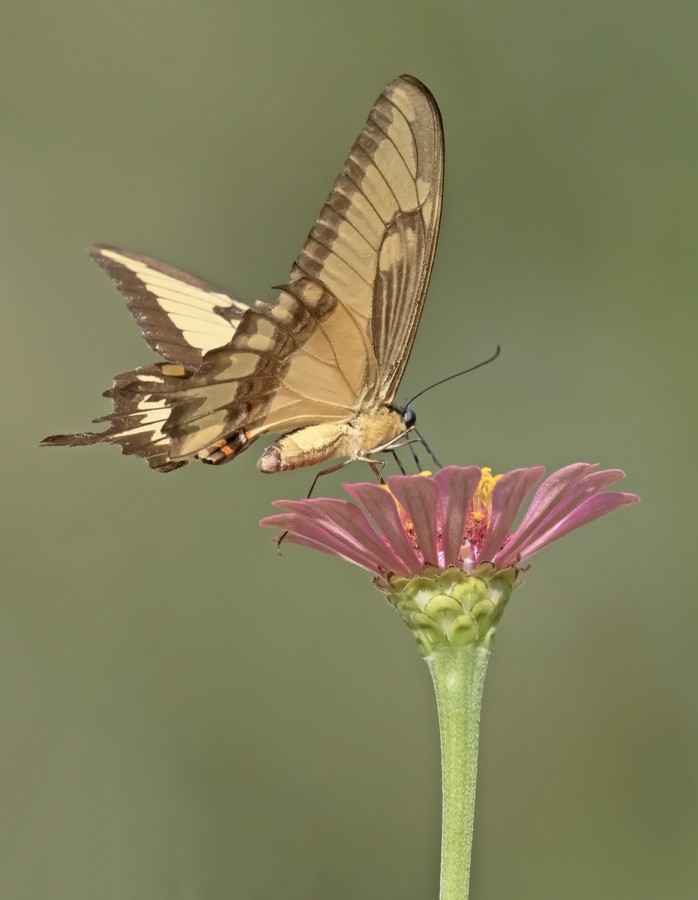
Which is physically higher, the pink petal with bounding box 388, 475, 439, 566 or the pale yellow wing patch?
the pale yellow wing patch

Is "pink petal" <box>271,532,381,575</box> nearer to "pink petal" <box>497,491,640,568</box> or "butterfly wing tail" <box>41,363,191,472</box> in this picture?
"pink petal" <box>497,491,640,568</box>

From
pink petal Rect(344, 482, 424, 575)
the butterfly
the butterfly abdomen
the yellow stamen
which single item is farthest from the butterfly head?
pink petal Rect(344, 482, 424, 575)

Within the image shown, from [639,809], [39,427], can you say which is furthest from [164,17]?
[639,809]

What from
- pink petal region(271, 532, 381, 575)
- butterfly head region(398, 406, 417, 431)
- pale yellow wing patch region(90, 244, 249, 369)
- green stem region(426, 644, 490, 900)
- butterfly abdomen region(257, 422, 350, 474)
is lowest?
green stem region(426, 644, 490, 900)

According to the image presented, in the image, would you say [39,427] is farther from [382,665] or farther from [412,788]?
[412,788]

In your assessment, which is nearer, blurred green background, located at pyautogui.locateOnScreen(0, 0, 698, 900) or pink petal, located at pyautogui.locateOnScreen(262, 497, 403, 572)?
pink petal, located at pyautogui.locateOnScreen(262, 497, 403, 572)

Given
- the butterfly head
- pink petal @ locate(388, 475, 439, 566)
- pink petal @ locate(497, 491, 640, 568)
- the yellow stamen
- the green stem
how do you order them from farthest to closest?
the butterfly head, the yellow stamen, pink petal @ locate(497, 491, 640, 568), pink petal @ locate(388, 475, 439, 566), the green stem

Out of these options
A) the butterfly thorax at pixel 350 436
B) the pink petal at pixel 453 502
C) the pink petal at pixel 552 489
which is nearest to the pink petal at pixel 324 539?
the pink petal at pixel 453 502
